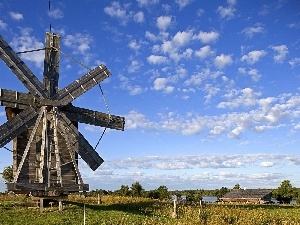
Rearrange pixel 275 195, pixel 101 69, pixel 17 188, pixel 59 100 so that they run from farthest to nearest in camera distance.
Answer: pixel 275 195 < pixel 101 69 < pixel 59 100 < pixel 17 188

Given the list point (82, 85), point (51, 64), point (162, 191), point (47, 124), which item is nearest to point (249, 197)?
point (162, 191)

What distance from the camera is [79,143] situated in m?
24.4

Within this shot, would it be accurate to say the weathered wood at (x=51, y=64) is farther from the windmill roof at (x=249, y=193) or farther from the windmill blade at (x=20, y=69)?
the windmill roof at (x=249, y=193)

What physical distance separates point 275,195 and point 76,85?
219ft

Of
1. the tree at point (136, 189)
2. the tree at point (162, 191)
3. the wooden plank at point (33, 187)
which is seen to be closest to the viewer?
the wooden plank at point (33, 187)

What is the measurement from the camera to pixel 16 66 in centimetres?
2281

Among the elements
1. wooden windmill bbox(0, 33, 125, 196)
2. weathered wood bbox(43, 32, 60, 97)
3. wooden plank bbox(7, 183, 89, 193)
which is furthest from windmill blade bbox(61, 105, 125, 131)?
wooden plank bbox(7, 183, 89, 193)

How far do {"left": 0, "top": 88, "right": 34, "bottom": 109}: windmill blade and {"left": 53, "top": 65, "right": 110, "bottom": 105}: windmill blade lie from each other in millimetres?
1570

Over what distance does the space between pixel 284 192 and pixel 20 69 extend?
69979 millimetres

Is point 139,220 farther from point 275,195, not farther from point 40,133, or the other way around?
point 275,195

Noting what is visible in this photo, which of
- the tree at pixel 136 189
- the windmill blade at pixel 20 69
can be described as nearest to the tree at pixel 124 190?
the tree at pixel 136 189

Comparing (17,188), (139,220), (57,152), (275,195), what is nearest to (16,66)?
(57,152)

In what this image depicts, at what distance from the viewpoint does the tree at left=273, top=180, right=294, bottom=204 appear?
7953cm

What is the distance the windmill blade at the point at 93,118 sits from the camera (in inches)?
976
